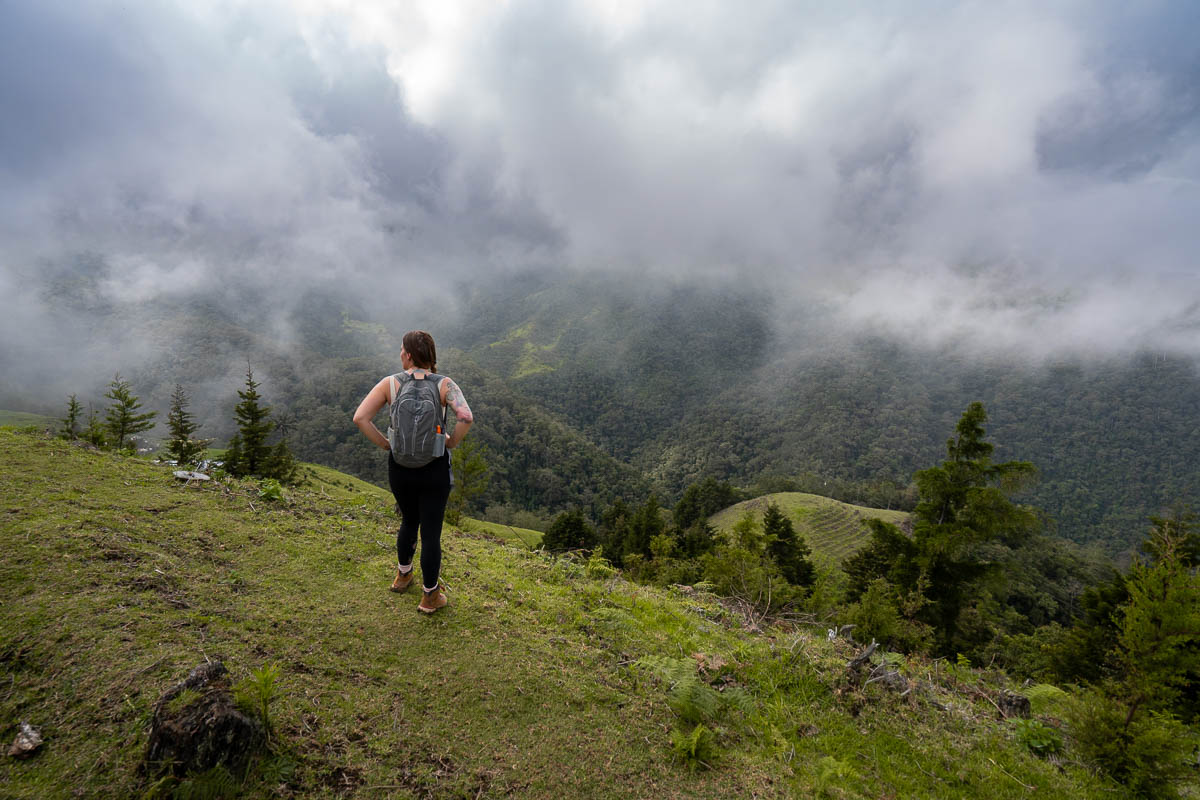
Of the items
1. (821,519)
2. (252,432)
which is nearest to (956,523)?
(252,432)

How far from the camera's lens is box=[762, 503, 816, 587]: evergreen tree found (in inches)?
1451

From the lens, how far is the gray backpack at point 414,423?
4242 millimetres

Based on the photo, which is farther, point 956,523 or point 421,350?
point 956,523

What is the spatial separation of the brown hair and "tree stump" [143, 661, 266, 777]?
280 centimetres

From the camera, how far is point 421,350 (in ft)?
14.8

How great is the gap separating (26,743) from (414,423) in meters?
2.70

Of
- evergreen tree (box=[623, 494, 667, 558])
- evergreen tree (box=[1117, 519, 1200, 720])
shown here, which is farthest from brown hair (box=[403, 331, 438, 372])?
evergreen tree (box=[623, 494, 667, 558])

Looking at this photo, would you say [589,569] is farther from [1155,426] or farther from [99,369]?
[1155,426]

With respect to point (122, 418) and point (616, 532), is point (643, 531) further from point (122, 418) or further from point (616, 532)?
point (122, 418)

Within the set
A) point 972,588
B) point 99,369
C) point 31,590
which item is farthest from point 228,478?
point 99,369

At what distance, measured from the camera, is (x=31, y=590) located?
3.51m

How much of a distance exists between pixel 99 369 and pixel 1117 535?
1103 feet

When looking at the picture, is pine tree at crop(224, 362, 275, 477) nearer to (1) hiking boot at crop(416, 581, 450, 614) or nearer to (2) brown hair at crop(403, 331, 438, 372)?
(1) hiking boot at crop(416, 581, 450, 614)

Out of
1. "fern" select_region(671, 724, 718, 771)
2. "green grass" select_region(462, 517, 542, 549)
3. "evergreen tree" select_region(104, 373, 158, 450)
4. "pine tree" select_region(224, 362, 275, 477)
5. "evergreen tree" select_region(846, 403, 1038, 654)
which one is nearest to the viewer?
"fern" select_region(671, 724, 718, 771)
